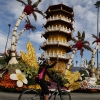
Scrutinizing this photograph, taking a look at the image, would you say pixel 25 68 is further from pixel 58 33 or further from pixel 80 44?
pixel 58 33

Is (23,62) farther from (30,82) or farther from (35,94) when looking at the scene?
(35,94)

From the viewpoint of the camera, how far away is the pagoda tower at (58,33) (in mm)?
35969

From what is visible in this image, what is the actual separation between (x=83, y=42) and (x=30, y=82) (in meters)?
8.96

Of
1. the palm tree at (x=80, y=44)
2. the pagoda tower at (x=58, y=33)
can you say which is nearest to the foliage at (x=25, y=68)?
the palm tree at (x=80, y=44)

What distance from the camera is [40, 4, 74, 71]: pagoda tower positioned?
3597 cm

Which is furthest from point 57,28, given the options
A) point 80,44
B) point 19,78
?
point 19,78

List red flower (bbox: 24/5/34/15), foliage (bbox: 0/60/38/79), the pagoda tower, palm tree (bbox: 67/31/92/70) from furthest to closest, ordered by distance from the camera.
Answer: the pagoda tower, palm tree (bbox: 67/31/92/70), red flower (bbox: 24/5/34/15), foliage (bbox: 0/60/38/79)

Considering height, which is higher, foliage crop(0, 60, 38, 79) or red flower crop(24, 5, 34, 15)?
red flower crop(24, 5, 34, 15)

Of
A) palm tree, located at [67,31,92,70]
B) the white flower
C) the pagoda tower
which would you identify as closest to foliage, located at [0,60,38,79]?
the white flower

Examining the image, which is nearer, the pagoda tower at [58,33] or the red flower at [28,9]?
the red flower at [28,9]

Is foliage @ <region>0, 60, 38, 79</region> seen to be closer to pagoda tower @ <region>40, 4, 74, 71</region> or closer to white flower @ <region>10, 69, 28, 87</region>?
white flower @ <region>10, 69, 28, 87</region>

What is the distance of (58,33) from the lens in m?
36.7

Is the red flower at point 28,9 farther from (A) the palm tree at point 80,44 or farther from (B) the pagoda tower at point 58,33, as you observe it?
(B) the pagoda tower at point 58,33

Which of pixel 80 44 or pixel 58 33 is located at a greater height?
pixel 58 33
